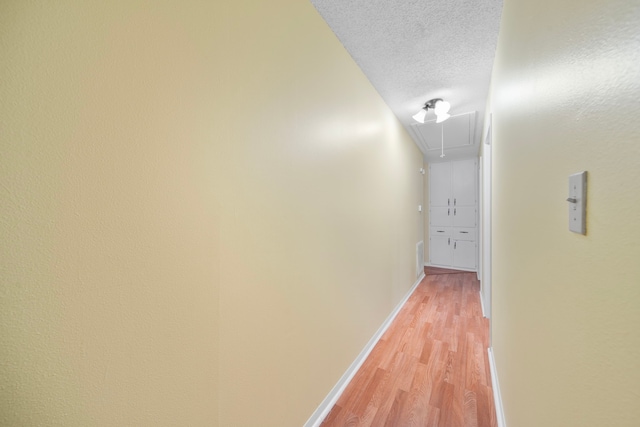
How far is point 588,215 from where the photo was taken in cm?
47

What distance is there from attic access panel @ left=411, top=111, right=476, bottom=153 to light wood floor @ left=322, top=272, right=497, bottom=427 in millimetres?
2534

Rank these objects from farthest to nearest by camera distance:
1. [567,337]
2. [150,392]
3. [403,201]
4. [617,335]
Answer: [403,201], [150,392], [567,337], [617,335]

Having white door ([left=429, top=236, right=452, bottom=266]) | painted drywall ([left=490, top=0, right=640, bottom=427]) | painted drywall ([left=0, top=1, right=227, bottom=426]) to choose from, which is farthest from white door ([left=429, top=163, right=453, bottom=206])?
painted drywall ([left=0, top=1, right=227, bottom=426])

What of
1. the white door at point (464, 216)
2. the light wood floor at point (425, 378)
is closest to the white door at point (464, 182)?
the white door at point (464, 216)

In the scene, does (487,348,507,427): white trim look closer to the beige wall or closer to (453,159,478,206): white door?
the beige wall

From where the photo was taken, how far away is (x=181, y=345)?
0.77 meters

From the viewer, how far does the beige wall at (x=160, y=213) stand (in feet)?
1.67

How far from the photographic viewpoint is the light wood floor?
4.86 feet

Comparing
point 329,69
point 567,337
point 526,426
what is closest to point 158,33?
point 329,69

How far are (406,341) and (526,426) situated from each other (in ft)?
4.94

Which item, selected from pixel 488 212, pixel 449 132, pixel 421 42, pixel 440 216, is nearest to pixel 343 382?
pixel 488 212

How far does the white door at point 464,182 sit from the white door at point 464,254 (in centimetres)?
84

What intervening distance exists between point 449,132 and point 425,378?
3273 millimetres

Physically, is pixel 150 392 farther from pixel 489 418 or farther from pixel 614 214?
pixel 489 418
